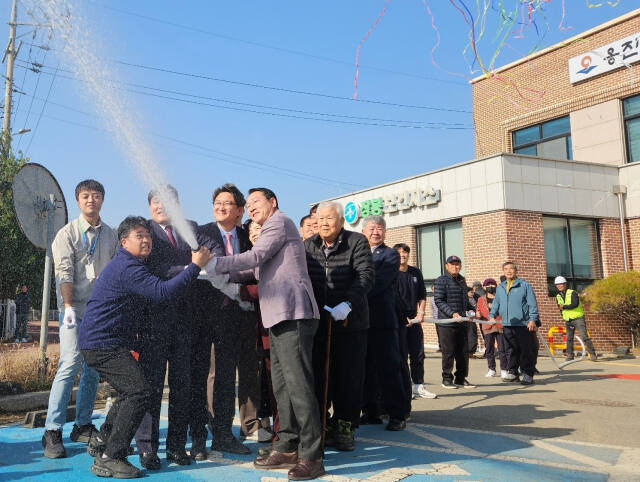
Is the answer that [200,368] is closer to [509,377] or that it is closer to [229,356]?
[229,356]

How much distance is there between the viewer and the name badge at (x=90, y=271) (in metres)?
5.33

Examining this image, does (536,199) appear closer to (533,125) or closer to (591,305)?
(591,305)

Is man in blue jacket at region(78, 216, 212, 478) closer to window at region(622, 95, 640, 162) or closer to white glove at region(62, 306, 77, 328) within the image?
white glove at region(62, 306, 77, 328)

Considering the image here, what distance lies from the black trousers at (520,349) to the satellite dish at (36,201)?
7.40 metres

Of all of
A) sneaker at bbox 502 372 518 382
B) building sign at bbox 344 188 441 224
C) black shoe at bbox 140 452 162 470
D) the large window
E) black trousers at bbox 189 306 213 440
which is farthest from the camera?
building sign at bbox 344 188 441 224

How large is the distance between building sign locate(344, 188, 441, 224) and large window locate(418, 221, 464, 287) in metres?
0.84

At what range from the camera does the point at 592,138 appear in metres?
19.2

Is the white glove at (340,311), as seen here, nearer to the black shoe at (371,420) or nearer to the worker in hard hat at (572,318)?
the black shoe at (371,420)

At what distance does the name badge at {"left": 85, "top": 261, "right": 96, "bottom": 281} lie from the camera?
17.5 feet

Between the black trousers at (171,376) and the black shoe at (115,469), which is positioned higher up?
the black trousers at (171,376)

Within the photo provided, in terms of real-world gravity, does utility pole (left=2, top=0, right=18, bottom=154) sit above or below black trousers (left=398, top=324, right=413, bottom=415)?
above

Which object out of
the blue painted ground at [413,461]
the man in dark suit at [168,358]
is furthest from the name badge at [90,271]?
the blue painted ground at [413,461]

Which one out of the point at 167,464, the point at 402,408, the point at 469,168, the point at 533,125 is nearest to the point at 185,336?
the point at 167,464

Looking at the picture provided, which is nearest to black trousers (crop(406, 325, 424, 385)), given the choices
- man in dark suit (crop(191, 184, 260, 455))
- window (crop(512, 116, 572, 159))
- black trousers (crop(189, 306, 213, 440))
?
man in dark suit (crop(191, 184, 260, 455))
